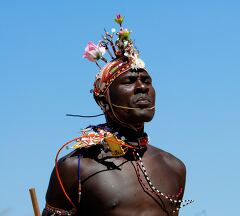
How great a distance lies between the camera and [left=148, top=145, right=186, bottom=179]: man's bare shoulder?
895 centimetres

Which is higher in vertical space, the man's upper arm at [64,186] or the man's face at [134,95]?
the man's face at [134,95]

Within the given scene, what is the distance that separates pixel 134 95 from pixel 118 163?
0.72m

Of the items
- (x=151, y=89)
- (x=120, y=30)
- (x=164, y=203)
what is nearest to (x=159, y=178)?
(x=164, y=203)

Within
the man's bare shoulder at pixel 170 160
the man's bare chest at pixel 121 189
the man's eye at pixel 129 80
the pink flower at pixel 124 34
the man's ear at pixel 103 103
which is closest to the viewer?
the man's bare chest at pixel 121 189

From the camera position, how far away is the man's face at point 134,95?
8.41 meters

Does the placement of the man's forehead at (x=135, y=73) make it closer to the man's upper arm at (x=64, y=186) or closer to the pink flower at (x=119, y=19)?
the pink flower at (x=119, y=19)

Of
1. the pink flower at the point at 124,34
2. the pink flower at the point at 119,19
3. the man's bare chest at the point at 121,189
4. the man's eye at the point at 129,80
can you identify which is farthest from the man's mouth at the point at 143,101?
the pink flower at the point at 119,19

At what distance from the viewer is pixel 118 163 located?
854 centimetres

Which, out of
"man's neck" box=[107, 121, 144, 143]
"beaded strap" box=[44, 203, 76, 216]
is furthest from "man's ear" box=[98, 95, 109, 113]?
"beaded strap" box=[44, 203, 76, 216]

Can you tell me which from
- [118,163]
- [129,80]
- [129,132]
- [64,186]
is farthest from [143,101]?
[64,186]

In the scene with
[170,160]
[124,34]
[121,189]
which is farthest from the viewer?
[170,160]

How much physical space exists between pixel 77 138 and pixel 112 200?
778 millimetres

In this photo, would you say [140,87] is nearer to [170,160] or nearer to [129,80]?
[129,80]

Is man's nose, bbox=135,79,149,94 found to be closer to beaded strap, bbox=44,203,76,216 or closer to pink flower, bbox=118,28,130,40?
pink flower, bbox=118,28,130,40
